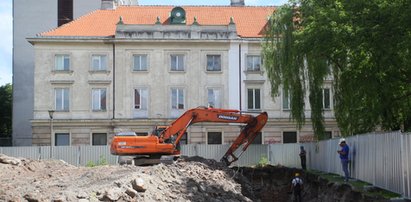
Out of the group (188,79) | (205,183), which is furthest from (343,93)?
(188,79)

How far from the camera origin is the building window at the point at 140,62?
43.2 metres

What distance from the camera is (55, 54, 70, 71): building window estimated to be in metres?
42.9

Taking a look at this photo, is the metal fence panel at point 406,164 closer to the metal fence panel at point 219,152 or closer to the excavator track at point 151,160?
the excavator track at point 151,160

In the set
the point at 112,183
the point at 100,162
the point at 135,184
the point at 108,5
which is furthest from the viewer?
the point at 108,5

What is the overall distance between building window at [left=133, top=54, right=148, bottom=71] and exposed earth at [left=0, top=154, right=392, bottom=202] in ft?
51.0

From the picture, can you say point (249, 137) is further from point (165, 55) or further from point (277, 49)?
point (165, 55)

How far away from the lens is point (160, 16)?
4600 cm

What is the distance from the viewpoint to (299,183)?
23953mm

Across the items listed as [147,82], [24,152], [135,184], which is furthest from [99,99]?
[135,184]

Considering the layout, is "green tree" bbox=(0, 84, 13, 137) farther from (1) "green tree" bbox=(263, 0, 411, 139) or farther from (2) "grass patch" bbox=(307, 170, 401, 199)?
(2) "grass patch" bbox=(307, 170, 401, 199)

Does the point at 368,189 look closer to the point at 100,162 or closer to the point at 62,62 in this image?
the point at 100,162

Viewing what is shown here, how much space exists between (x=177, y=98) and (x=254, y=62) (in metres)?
6.13

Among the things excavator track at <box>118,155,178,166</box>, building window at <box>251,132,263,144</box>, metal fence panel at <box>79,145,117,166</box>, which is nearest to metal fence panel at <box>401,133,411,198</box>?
excavator track at <box>118,155,178,166</box>

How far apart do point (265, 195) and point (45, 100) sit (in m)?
19.1
